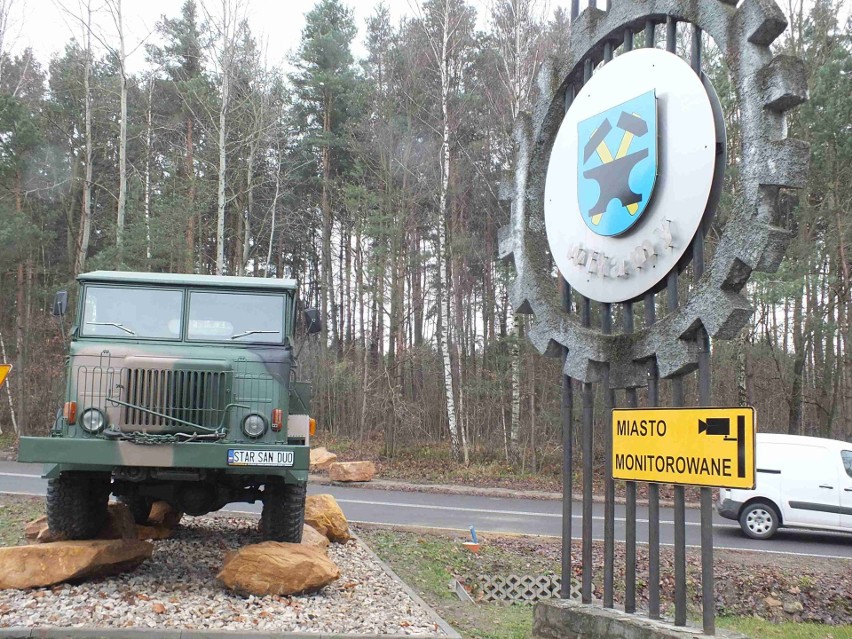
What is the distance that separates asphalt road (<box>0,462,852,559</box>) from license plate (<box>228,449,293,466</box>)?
19.9 ft

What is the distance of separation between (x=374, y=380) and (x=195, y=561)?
15316mm

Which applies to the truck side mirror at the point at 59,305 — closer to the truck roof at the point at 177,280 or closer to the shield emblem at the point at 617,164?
the truck roof at the point at 177,280

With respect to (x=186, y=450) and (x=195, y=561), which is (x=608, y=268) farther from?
(x=195, y=561)

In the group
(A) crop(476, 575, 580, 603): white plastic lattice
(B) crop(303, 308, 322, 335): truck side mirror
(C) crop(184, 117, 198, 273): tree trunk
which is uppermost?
(C) crop(184, 117, 198, 273): tree trunk

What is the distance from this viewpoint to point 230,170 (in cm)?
2595

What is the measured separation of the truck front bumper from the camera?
653 cm

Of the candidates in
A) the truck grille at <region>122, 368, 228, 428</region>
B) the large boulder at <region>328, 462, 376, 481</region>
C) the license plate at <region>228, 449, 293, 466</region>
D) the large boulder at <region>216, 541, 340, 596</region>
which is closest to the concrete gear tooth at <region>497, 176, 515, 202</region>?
the license plate at <region>228, 449, 293, 466</region>

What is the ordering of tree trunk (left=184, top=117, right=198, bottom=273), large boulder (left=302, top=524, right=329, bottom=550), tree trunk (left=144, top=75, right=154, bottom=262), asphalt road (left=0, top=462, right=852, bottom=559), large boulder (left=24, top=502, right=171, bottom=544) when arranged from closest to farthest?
large boulder (left=24, top=502, right=171, bottom=544) < large boulder (left=302, top=524, right=329, bottom=550) < asphalt road (left=0, top=462, right=852, bottom=559) < tree trunk (left=144, top=75, right=154, bottom=262) < tree trunk (left=184, top=117, right=198, bottom=273)

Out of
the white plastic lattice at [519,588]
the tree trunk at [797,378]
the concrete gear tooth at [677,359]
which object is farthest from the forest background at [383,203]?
the concrete gear tooth at [677,359]

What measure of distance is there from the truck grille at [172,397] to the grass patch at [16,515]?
2.83 m

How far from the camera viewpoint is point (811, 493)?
1341 centimetres

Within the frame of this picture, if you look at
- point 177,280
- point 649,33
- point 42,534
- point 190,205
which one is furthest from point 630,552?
point 190,205

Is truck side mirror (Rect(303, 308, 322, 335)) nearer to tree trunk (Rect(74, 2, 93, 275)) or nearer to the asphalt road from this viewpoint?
the asphalt road

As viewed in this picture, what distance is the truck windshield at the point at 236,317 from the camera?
800cm
